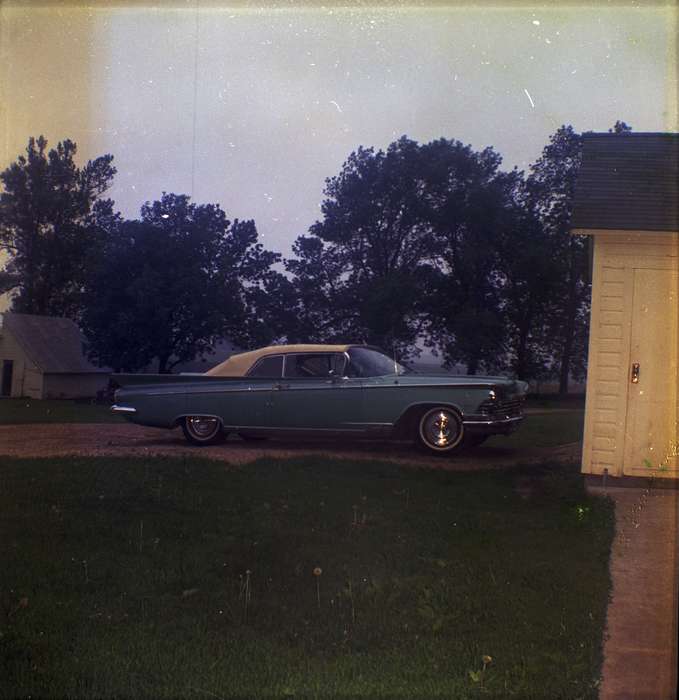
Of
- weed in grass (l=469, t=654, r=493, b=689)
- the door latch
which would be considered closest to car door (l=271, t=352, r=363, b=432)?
the door latch

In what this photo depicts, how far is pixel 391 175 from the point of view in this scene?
9406mm

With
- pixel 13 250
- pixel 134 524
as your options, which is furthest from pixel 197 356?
pixel 134 524

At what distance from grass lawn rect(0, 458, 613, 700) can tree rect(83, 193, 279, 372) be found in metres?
2.58

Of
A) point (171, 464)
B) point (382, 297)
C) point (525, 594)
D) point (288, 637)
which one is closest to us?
point (288, 637)

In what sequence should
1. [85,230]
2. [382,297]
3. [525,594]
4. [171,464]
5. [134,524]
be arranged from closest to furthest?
[525,594] → [134,524] → [171,464] → [382,297] → [85,230]

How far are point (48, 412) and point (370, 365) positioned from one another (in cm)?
521

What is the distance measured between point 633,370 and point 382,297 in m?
2.74

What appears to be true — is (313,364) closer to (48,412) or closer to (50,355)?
(50,355)

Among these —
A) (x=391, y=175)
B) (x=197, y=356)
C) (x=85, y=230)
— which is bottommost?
(x=197, y=356)

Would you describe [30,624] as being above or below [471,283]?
below

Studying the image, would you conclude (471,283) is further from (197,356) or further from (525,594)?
(525,594)

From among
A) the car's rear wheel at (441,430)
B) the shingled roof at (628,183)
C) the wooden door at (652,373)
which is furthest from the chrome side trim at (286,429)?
the shingled roof at (628,183)

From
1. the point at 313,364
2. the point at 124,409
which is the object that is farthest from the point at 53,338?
the point at 313,364

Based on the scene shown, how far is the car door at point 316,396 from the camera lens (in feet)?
28.7
